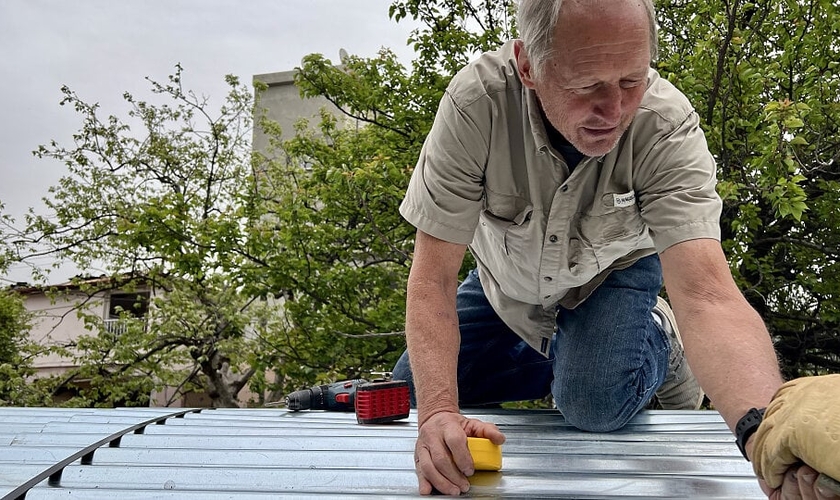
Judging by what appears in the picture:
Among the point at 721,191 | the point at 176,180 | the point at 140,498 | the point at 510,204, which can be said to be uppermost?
the point at 176,180

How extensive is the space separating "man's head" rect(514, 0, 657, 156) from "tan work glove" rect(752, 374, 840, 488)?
36.3 inches

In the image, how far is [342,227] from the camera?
8352 mm

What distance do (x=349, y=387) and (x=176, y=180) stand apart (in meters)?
9.90

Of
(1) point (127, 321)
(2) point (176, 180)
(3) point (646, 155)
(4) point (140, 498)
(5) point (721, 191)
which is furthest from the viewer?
(2) point (176, 180)

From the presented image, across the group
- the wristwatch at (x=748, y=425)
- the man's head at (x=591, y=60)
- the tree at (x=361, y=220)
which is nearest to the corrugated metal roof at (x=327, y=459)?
the wristwatch at (x=748, y=425)

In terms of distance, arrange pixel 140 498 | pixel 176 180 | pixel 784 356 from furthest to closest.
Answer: pixel 176 180 → pixel 784 356 → pixel 140 498

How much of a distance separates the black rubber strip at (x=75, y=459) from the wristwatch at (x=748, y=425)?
164 centimetres

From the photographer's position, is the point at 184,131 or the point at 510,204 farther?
the point at 184,131

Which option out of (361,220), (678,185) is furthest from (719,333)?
(361,220)

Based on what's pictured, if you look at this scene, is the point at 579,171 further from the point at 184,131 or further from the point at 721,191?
the point at 184,131

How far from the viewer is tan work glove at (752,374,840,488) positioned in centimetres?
114

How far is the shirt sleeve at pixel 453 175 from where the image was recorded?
2.32 m

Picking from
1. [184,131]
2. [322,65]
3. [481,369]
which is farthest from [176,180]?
[481,369]

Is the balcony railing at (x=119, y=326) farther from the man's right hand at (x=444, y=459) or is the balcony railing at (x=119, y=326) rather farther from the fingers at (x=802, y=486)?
the fingers at (x=802, y=486)
